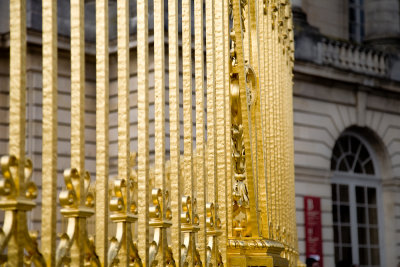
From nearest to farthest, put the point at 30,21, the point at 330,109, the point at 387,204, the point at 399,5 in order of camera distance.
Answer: the point at 30,21 < the point at 330,109 < the point at 387,204 < the point at 399,5

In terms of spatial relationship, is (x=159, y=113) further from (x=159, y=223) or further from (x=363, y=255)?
(x=363, y=255)

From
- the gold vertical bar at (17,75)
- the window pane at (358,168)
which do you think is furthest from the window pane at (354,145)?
the gold vertical bar at (17,75)

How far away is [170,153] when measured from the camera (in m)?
2.87

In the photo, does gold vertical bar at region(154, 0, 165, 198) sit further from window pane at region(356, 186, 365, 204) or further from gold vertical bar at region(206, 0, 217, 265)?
window pane at region(356, 186, 365, 204)

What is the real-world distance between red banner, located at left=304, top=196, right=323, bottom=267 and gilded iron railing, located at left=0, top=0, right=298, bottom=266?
12.6m

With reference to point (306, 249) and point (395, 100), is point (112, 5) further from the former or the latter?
point (395, 100)

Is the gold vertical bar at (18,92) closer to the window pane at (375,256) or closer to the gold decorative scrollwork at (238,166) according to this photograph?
the gold decorative scrollwork at (238,166)

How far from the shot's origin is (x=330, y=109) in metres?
18.9

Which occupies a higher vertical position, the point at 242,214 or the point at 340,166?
the point at 340,166

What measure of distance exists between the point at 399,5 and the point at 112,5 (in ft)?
31.9

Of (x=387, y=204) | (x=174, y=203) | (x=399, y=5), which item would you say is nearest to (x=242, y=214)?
(x=174, y=203)

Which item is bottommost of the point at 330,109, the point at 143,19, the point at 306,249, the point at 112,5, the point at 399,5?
the point at 306,249

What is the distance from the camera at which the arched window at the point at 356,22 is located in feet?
75.1

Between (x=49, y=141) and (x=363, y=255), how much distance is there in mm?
18399
